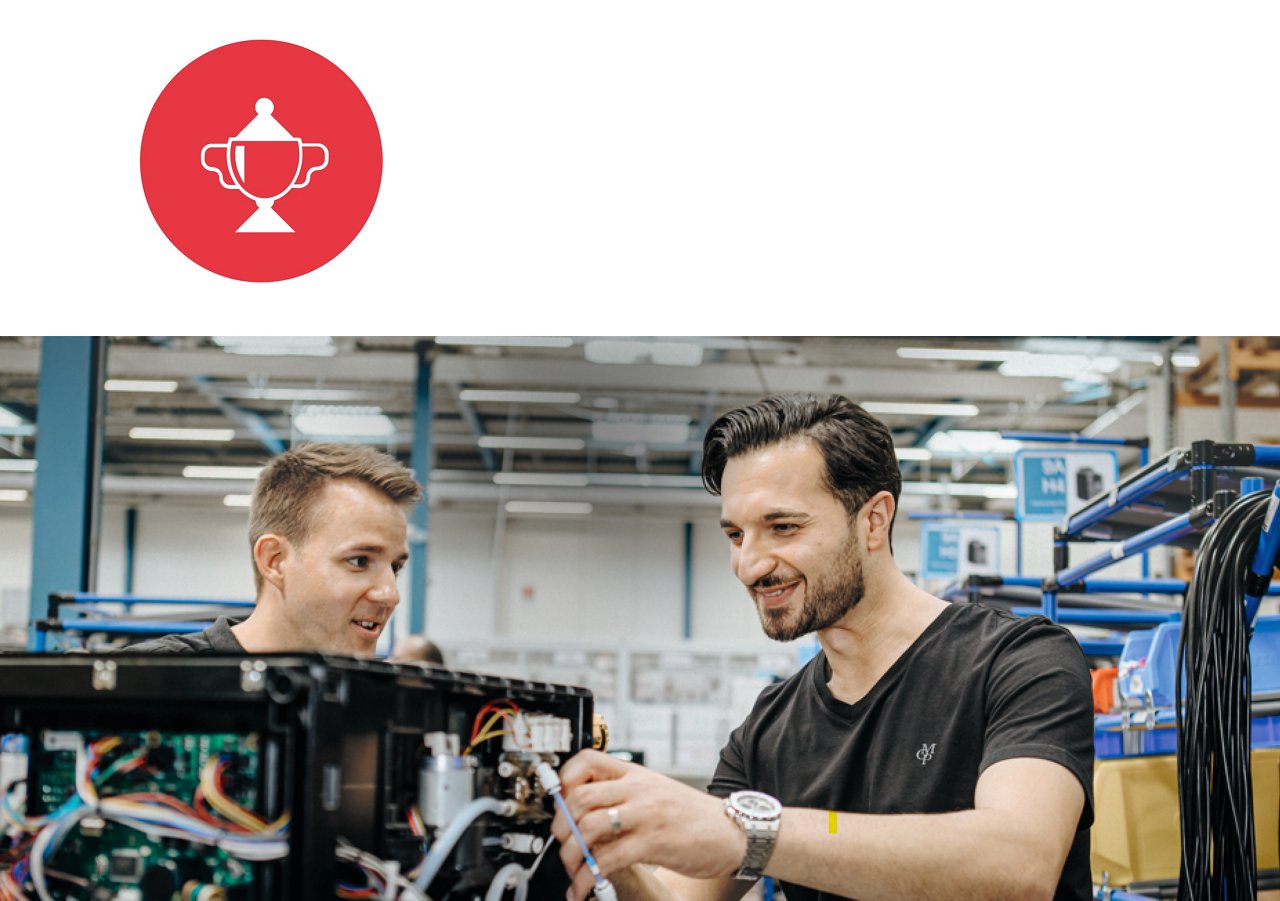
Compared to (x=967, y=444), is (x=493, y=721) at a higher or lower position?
lower

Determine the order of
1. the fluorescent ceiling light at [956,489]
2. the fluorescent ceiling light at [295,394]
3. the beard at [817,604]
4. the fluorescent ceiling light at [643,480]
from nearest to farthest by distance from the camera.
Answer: the beard at [817,604]
the fluorescent ceiling light at [295,394]
the fluorescent ceiling light at [956,489]
the fluorescent ceiling light at [643,480]

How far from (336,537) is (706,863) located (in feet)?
3.63

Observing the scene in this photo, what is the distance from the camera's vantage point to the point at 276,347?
10.3m

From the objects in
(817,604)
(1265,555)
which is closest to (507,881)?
(817,604)

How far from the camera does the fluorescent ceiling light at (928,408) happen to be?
1258 cm

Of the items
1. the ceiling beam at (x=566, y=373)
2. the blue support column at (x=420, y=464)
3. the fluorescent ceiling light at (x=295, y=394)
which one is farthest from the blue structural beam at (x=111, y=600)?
the fluorescent ceiling light at (x=295, y=394)

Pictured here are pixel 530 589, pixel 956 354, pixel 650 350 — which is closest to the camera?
pixel 650 350

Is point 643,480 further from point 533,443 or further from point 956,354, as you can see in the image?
point 956,354

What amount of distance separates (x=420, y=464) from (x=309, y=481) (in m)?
8.19

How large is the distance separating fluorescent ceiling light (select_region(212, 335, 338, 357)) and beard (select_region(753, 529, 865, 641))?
8.21 m

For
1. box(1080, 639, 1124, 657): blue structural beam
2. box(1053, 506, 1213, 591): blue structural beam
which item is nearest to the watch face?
box(1053, 506, 1213, 591): blue structural beam

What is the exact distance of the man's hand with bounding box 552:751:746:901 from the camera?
1.15 meters
